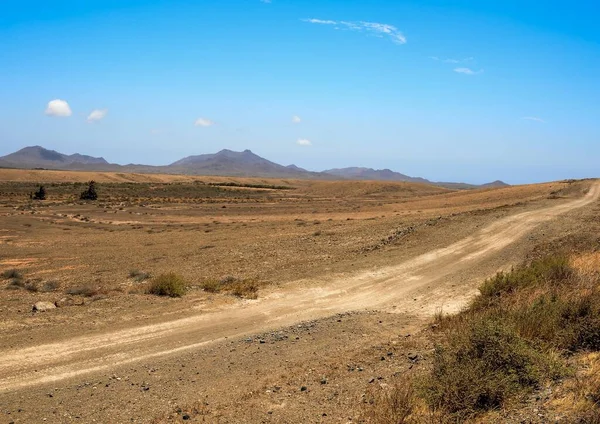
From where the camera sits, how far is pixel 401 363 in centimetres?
848

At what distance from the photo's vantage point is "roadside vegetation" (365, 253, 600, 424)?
5.95 meters

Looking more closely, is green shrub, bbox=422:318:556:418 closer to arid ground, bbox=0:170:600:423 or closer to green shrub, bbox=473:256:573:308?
arid ground, bbox=0:170:600:423

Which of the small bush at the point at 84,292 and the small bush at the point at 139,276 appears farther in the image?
the small bush at the point at 139,276

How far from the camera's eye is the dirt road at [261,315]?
8922mm

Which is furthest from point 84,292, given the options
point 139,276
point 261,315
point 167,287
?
point 261,315

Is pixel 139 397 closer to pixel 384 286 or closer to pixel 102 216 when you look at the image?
pixel 384 286

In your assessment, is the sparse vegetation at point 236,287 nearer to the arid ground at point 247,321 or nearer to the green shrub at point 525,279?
the arid ground at point 247,321

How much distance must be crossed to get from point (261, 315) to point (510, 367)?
7190 mm

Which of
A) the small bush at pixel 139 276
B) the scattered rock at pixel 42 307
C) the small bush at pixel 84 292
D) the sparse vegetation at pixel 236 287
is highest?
the sparse vegetation at pixel 236 287

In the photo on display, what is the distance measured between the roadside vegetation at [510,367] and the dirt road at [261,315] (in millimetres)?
4507

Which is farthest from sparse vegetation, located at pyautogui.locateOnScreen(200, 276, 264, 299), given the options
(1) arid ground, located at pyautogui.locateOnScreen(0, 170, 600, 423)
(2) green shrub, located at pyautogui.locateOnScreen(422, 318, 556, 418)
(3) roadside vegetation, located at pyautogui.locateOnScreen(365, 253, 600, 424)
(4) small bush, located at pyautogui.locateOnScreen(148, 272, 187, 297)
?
(2) green shrub, located at pyautogui.locateOnScreen(422, 318, 556, 418)

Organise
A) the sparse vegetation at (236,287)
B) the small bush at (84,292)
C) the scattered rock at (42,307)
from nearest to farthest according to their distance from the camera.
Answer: the scattered rock at (42,307) < the small bush at (84,292) < the sparse vegetation at (236,287)

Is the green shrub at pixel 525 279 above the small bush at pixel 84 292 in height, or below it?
above

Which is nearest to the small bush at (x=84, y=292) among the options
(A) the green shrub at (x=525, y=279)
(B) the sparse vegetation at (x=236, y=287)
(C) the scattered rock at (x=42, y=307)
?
(C) the scattered rock at (x=42, y=307)
